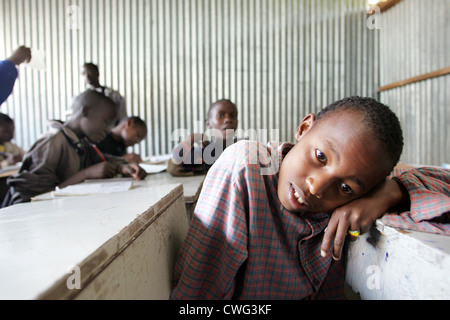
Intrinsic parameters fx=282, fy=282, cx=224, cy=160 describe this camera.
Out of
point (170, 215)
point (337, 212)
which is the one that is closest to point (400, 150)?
point (337, 212)

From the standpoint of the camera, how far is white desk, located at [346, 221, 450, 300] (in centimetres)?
42

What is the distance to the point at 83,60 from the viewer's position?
4.02m

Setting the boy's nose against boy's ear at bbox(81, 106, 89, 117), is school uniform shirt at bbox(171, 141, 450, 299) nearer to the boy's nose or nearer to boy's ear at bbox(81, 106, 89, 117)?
the boy's nose

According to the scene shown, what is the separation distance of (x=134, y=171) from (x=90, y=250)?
1.56m

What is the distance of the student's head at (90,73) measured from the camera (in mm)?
3324

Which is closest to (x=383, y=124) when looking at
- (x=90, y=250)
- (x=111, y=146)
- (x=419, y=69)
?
(x=90, y=250)

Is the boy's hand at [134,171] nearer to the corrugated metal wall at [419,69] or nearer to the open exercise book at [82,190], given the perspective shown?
the open exercise book at [82,190]

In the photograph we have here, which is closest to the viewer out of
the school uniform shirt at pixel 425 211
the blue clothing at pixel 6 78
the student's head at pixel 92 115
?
the school uniform shirt at pixel 425 211

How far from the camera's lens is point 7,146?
375 centimetres

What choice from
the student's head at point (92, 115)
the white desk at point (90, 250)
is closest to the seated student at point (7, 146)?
the student's head at point (92, 115)

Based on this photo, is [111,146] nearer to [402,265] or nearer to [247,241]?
[247,241]

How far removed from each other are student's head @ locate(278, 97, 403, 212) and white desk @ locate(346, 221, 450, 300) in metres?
0.11

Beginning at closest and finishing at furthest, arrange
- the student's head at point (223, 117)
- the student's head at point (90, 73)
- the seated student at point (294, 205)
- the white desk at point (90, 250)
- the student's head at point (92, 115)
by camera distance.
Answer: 1. the white desk at point (90, 250)
2. the seated student at point (294, 205)
3. the student's head at point (92, 115)
4. the student's head at point (223, 117)
5. the student's head at point (90, 73)
